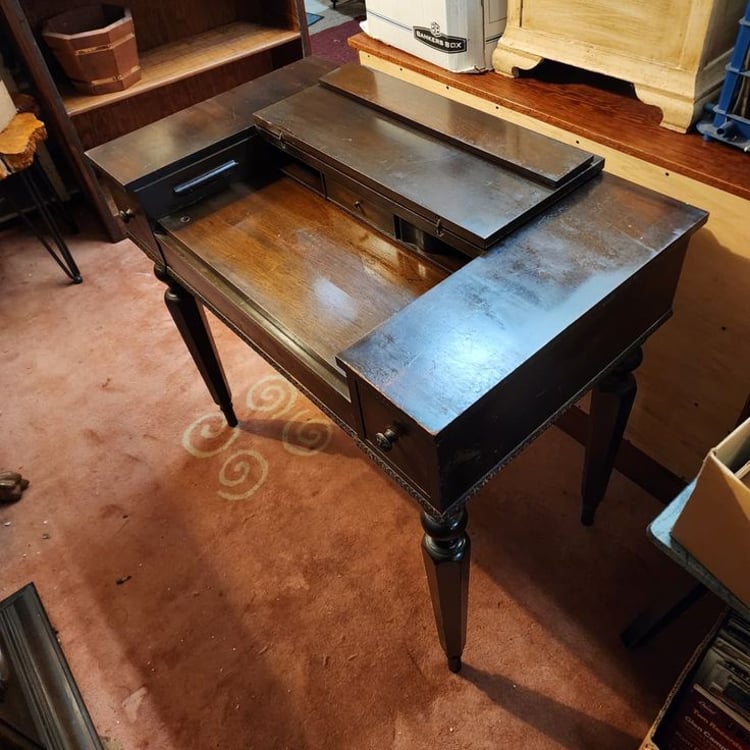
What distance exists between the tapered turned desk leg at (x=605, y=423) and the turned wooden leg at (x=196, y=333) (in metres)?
0.82

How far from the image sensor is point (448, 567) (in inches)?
36.9

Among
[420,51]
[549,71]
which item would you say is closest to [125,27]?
[420,51]

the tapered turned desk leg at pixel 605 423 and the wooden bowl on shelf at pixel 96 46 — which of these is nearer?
the tapered turned desk leg at pixel 605 423

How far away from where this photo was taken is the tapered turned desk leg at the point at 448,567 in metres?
0.89

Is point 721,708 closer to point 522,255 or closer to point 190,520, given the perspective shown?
point 522,255

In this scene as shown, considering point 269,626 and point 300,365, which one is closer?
point 300,365

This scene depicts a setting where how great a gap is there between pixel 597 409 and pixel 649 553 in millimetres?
409

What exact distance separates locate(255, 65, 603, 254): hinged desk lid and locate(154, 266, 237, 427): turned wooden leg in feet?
1.25

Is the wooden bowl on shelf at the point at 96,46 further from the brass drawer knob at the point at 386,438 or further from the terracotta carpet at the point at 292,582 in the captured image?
the brass drawer knob at the point at 386,438

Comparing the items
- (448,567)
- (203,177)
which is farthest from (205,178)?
(448,567)

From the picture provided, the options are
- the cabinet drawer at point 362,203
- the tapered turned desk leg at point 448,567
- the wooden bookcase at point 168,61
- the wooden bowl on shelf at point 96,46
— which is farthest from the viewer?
the wooden bookcase at point 168,61

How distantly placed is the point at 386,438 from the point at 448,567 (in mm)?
262

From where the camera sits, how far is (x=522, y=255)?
0.85 m

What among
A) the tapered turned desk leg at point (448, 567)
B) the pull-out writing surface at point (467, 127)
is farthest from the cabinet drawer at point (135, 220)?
the tapered turned desk leg at point (448, 567)
